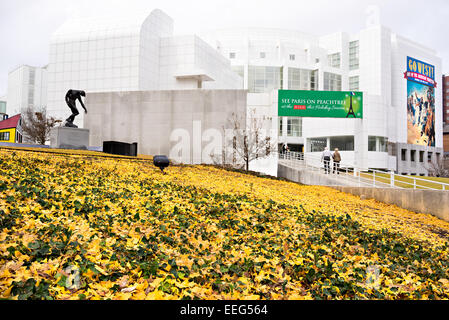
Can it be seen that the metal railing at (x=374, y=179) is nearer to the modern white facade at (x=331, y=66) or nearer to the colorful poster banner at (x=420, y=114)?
the modern white facade at (x=331, y=66)

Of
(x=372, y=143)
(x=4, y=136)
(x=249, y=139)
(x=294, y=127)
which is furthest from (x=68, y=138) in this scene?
(x=372, y=143)

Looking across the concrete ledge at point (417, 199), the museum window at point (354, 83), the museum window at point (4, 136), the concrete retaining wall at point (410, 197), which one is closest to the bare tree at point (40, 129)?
the museum window at point (4, 136)

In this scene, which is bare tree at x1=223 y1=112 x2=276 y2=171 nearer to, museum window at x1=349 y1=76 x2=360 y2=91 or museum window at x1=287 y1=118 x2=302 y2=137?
museum window at x1=287 y1=118 x2=302 y2=137

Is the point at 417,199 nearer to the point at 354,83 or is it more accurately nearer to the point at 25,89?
the point at 354,83

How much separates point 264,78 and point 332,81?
13.6 metres

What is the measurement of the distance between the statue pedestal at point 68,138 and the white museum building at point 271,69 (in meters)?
5.74

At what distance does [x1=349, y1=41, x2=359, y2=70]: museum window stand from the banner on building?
10.5m

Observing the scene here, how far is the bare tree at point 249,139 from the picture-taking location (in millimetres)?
22938

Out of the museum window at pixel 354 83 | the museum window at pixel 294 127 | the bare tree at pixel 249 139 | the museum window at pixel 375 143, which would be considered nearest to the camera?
the bare tree at pixel 249 139

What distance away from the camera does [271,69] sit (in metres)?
61.2

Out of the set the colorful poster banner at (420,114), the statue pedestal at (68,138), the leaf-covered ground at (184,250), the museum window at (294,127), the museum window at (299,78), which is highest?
the museum window at (299,78)

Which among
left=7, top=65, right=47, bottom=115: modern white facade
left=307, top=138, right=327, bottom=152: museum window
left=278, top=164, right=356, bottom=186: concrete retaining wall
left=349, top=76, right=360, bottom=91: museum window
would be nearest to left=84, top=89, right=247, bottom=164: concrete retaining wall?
left=278, top=164, right=356, bottom=186: concrete retaining wall

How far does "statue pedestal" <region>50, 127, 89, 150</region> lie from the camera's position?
63.2 ft
